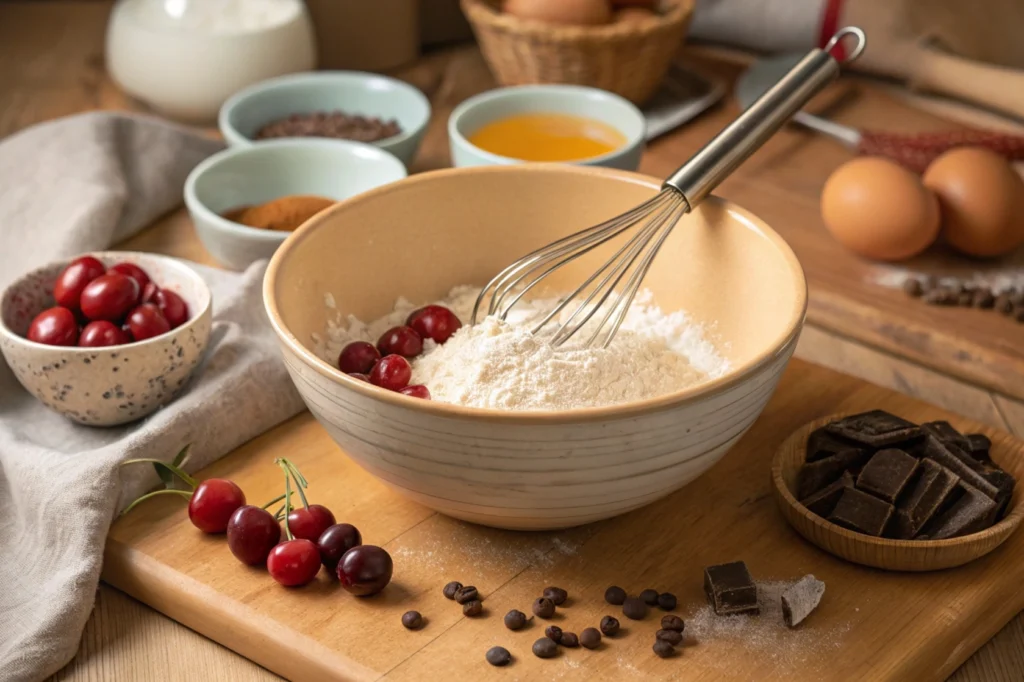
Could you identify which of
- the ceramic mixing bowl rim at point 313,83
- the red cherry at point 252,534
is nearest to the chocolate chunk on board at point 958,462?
the red cherry at point 252,534

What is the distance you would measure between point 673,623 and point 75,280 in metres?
0.54

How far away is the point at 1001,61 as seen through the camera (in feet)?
5.60

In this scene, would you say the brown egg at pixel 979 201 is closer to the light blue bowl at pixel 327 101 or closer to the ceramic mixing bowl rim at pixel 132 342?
the light blue bowl at pixel 327 101

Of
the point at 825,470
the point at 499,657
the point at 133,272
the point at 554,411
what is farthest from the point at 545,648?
the point at 133,272

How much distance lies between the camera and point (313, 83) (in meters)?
1.45

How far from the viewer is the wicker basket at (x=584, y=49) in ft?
4.62

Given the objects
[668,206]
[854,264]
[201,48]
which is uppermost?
[668,206]

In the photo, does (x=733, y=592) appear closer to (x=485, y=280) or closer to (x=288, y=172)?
(x=485, y=280)

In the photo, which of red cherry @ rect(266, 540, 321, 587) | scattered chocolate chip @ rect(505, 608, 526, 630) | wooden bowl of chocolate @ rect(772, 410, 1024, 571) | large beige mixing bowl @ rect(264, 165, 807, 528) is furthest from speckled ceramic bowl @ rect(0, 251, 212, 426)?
wooden bowl of chocolate @ rect(772, 410, 1024, 571)

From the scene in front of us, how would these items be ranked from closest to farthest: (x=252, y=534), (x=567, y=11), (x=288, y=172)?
(x=252, y=534)
(x=288, y=172)
(x=567, y=11)

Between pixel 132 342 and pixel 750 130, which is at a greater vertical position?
pixel 750 130

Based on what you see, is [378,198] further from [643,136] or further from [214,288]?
[643,136]

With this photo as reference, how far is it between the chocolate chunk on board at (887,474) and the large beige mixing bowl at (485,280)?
0.11 m

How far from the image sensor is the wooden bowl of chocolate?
0.80 m
